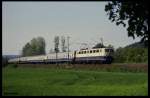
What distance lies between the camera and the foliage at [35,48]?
14140cm

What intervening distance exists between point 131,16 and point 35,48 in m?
131

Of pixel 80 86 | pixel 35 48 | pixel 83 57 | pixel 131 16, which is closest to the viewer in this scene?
pixel 131 16

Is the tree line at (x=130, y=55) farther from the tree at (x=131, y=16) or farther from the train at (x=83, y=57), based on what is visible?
the tree at (x=131, y=16)

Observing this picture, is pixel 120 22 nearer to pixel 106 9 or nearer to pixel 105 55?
pixel 106 9

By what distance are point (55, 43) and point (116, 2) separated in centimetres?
9783

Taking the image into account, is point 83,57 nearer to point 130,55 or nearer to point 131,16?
point 130,55

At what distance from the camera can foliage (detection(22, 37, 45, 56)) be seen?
5567 inches

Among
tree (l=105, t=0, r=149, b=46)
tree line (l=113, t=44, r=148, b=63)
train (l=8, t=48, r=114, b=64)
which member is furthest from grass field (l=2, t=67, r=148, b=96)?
tree line (l=113, t=44, r=148, b=63)

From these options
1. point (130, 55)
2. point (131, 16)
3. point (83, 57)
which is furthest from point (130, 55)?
point (131, 16)

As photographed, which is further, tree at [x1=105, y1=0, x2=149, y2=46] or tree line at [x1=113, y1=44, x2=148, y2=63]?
tree line at [x1=113, y1=44, x2=148, y2=63]

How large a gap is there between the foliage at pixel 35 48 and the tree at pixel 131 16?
4784 inches

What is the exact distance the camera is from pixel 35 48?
5787 inches

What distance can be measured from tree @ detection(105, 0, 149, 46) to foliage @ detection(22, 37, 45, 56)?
4784 inches

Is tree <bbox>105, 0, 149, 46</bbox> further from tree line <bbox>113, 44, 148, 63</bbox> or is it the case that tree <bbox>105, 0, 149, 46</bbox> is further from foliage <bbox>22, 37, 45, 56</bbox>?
foliage <bbox>22, 37, 45, 56</bbox>
